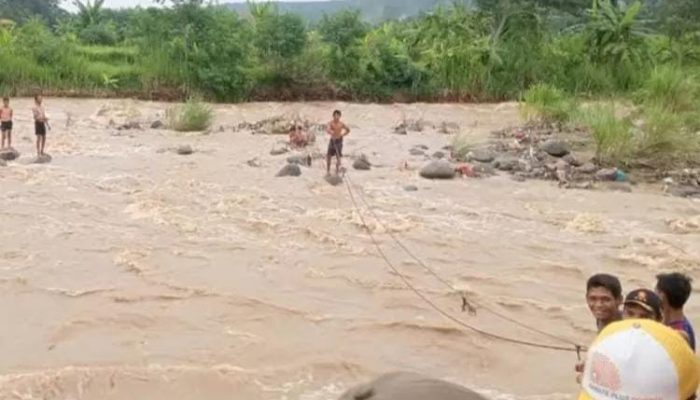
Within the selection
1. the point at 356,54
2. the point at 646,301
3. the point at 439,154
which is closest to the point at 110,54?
the point at 356,54

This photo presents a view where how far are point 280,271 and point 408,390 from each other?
607cm

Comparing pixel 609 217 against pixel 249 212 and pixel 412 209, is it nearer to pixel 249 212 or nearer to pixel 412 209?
pixel 412 209

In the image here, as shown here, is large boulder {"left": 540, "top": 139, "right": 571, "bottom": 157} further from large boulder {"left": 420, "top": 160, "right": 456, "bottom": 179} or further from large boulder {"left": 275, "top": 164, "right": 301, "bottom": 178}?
large boulder {"left": 275, "top": 164, "right": 301, "bottom": 178}

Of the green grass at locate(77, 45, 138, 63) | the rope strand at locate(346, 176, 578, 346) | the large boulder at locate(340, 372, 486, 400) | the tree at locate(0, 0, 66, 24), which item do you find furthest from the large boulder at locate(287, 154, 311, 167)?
the tree at locate(0, 0, 66, 24)

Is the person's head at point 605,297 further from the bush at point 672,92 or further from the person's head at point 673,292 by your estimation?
the bush at point 672,92

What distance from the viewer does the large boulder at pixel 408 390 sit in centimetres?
174

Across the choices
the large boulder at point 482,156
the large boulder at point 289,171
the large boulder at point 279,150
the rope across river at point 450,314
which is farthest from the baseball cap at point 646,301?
the large boulder at point 279,150

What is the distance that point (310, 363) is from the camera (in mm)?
5637

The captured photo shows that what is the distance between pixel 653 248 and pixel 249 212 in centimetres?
412

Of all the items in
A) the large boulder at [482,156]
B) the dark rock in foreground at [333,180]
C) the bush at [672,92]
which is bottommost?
the dark rock in foreground at [333,180]

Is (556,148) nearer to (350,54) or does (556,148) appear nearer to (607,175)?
(607,175)

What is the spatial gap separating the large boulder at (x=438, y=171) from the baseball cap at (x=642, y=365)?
411 inches

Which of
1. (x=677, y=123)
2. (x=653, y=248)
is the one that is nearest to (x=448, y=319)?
(x=653, y=248)

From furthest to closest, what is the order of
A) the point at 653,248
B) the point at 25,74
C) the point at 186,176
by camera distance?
the point at 25,74 < the point at 186,176 < the point at 653,248
